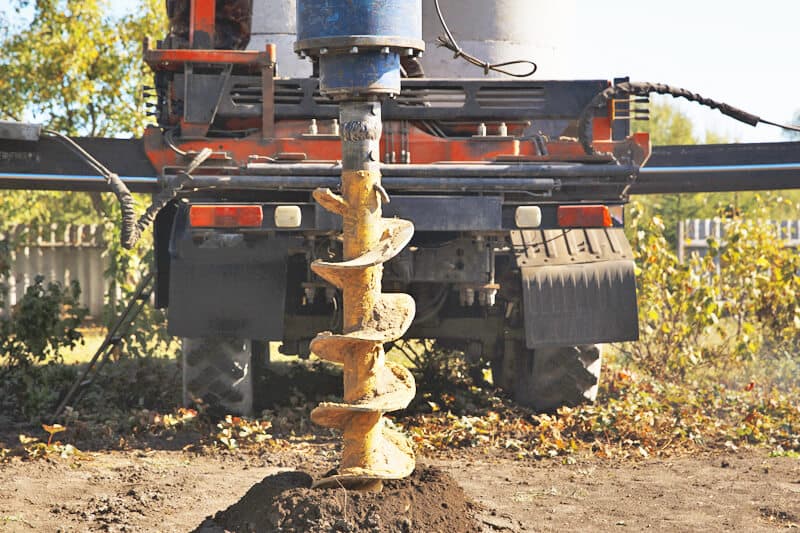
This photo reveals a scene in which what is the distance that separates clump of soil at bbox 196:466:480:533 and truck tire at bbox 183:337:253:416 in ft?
9.46

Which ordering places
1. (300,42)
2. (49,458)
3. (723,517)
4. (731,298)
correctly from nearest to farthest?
(300,42) → (723,517) → (49,458) → (731,298)

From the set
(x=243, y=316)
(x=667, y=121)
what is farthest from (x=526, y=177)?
(x=667, y=121)

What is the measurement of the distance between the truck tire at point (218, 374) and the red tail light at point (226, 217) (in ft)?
3.48

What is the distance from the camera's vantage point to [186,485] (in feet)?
21.4

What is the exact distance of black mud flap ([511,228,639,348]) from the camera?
778cm

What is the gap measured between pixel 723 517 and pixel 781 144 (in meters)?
3.25

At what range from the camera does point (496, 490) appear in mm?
6516

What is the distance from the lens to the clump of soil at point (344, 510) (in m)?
4.75

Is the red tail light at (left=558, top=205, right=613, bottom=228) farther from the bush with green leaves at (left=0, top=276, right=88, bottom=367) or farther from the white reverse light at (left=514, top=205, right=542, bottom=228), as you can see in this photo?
the bush with green leaves at (left=0, top=276, right=88, bottom=367)

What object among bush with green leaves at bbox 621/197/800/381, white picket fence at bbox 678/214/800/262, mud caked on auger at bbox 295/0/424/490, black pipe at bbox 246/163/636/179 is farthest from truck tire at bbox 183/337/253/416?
white picket fence at bbox 678/214/800/262

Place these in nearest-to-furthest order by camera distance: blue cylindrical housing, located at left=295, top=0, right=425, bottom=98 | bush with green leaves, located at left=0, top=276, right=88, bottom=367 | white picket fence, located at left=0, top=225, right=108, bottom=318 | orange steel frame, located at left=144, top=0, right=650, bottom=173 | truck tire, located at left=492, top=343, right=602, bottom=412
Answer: blue cylindrical housing, located at left=295, top=0, right=425, bottom=98 < orange steel frame, located at left=144, top=0, right=650, bottom=173 < truck tire, located at left=492, top=343, right=602, bottom=412 < bush with green leaves, located at left=0, top=276, right=88, bottom=367 < white picket fence, located at left=0, top=225, right=108, bottom=318

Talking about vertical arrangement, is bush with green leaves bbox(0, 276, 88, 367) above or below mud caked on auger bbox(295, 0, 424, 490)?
below

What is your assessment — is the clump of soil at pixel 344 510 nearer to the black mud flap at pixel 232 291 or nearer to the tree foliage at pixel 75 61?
the black mud flap at pixel 232 291

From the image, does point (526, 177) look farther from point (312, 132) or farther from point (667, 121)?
point (667, 121)
